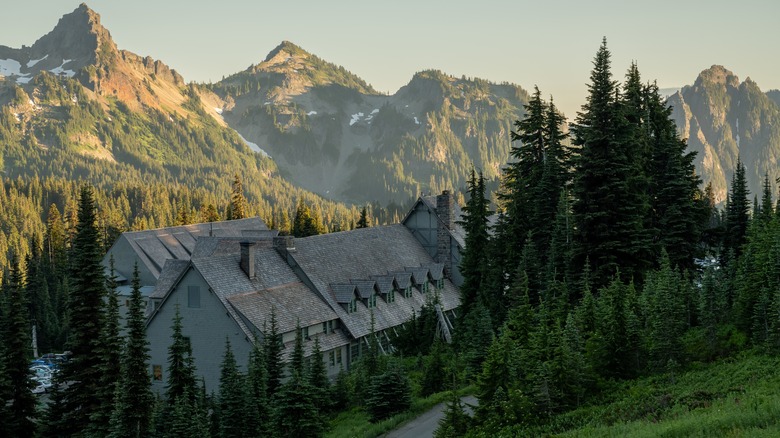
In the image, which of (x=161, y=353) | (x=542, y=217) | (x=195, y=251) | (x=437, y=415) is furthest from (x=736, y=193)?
(x=195, y=251)

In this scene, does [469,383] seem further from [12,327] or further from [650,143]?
[12,327]

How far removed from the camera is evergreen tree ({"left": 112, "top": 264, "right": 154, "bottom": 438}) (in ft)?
122

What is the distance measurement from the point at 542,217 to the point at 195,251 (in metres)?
38.1

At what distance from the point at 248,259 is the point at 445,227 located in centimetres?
2743

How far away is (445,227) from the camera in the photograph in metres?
79.1

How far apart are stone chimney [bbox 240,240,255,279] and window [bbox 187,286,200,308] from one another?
13.3 ft

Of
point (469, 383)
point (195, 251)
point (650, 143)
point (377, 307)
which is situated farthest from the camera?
point (195, 251)

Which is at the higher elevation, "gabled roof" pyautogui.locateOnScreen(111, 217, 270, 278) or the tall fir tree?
"gabled roof" pyautogui.locateOnScreen(111, 217, 270, 278)

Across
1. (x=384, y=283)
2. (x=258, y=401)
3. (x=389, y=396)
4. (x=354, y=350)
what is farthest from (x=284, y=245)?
(x=389, y=396)

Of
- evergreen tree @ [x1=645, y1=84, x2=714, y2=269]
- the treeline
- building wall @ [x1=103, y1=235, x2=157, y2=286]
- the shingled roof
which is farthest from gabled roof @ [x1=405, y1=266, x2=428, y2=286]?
building wall @ [x1=103, y1=235, x2=157, y2=286]

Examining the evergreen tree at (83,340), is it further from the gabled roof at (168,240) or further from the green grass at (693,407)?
the gabled roof at (168,240)

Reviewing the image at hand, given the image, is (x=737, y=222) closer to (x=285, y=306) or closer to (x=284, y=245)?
(x=285, y=306)

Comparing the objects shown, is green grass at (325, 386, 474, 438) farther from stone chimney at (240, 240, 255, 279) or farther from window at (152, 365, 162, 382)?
window at (152, 365, 162, 382)

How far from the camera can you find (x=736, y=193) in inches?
2152
